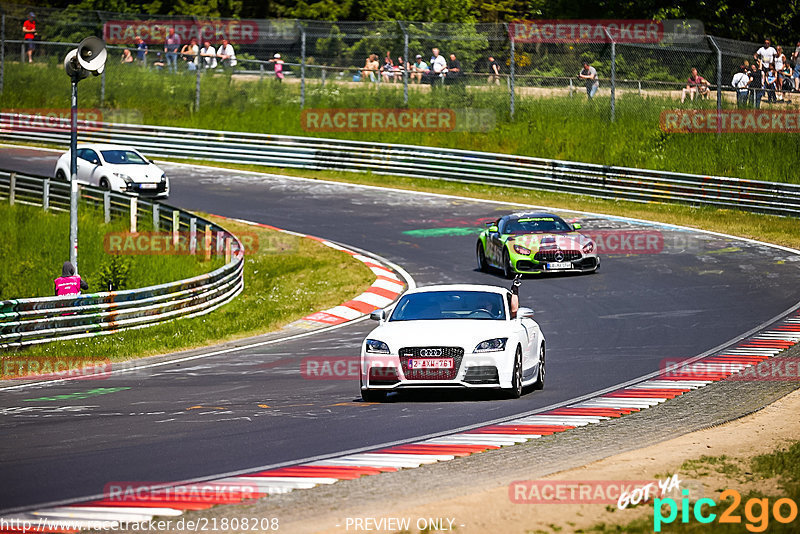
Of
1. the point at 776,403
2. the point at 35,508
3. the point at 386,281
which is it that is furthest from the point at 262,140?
the point at 35,508

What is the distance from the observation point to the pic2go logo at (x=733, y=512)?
26.1 ft

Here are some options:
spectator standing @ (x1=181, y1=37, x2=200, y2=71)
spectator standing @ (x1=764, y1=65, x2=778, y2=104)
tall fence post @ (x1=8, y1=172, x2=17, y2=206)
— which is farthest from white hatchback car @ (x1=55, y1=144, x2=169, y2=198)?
spectator standing @ (x1=764, y1=65, x2=778, y2=104)

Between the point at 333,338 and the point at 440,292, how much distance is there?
512 centimetres

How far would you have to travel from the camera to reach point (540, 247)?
76.7 feet

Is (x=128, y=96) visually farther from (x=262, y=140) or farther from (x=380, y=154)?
(x=380, y=154)

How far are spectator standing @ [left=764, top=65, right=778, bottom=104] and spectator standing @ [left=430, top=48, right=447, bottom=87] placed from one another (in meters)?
9.85

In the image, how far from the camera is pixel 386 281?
24703 millimetres

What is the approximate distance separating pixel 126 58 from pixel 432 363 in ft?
104

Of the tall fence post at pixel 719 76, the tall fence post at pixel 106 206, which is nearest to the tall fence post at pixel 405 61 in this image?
the tall fence post at pixel 719 76

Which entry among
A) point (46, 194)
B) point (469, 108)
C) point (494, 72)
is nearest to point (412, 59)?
point (469, 108)

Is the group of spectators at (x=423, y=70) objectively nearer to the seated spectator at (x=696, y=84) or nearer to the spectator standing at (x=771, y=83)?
the seated spectator at (x=696, y=84)

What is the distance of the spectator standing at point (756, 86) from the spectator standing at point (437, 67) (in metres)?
9.44

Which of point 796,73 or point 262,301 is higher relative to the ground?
point 796,73

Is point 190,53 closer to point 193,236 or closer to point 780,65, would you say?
point 193,236
